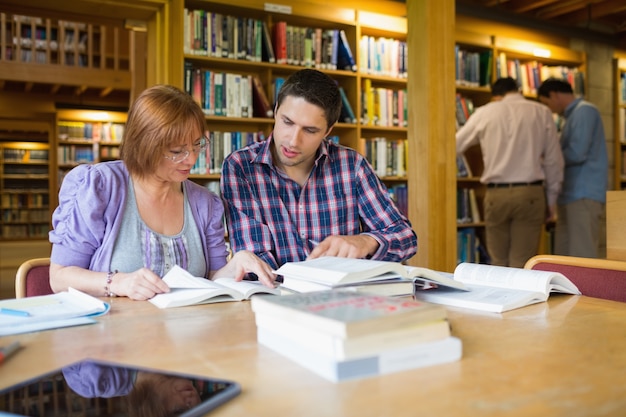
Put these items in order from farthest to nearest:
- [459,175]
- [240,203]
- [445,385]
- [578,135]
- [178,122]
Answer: [459,175]
[578,135]
[240,203]
[178,122]
[445,385]

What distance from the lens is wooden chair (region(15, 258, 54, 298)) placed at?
152cm

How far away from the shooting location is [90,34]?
850 centimetres

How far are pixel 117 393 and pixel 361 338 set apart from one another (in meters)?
0.28

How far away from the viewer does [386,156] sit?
4.25 meters

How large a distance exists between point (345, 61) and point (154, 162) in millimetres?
2721

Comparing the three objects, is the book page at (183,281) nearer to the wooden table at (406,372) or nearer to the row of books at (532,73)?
the wooden table at (406,372)

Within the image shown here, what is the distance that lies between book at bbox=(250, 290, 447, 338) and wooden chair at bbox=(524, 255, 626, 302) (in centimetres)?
102

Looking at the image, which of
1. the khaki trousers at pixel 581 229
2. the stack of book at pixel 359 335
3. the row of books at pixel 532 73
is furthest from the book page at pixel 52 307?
the row of books at pixel 532 73

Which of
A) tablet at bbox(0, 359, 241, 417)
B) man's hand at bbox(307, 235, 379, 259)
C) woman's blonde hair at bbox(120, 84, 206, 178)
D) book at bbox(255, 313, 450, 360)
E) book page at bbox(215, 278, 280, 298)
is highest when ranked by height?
woman's blonde hair at bbox(120, 84, 206, 178)

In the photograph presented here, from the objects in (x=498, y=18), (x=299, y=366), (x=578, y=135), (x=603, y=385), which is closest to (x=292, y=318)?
(x=299, y=366)

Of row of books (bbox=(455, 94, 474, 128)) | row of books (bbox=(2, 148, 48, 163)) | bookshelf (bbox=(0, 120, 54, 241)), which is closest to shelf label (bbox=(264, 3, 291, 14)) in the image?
row of books (bbox=(455, 94, 474, 128))

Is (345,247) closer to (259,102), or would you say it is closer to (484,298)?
(484,298)

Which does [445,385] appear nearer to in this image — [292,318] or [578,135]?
[292,318]

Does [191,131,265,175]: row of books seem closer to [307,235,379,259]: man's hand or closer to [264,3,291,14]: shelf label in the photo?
[264,3,291,14]: shelf label
